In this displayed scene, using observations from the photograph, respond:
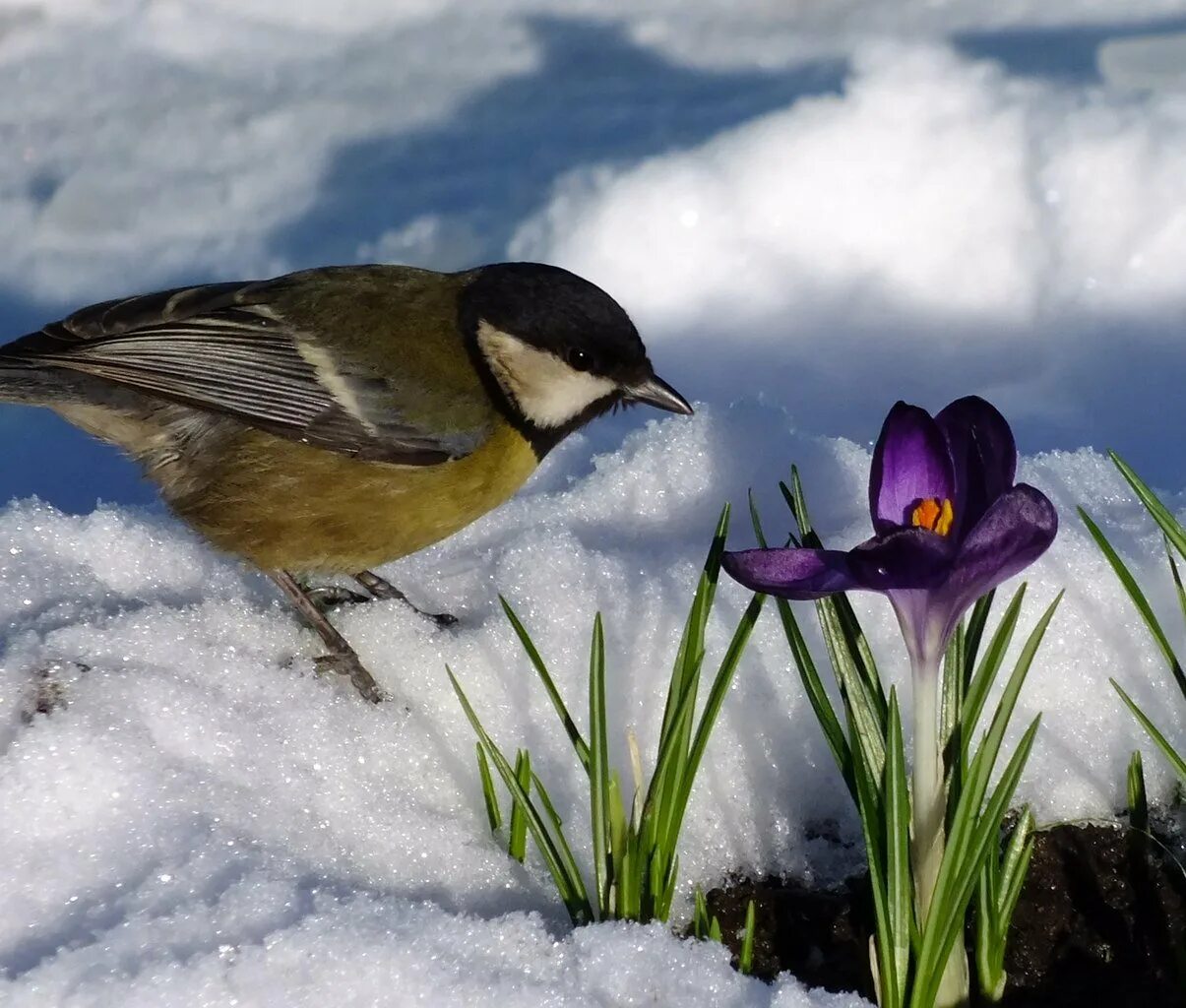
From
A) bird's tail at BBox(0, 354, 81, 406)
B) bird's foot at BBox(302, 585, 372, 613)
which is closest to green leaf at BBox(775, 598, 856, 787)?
bird's foot at BBox(302, 585, 372, 613)

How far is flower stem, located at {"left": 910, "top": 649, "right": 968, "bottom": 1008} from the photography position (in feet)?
4.80

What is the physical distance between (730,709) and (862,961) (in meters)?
0.47

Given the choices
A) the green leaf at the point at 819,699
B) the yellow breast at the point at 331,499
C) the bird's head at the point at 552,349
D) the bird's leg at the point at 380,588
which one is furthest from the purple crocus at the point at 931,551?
the bird's leg at the point at 380,588

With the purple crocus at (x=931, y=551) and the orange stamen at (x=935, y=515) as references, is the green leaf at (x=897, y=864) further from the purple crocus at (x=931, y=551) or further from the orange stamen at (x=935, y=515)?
the orange stamen at (x=935, y=515)

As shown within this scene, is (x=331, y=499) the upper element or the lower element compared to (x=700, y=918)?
upper

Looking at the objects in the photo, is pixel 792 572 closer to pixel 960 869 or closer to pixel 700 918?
pixel 960 869

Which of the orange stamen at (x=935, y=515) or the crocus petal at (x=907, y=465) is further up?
the crocus petal at (x=907, y=465)

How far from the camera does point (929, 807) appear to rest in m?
1.51

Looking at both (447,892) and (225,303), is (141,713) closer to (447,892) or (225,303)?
(447,892)

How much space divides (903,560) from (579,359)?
1164mm

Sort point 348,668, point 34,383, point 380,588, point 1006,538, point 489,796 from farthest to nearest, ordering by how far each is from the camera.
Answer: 1. point 380,588
2. point 34,383
3. point 348,668
4. point 489,796
5. point 1006,538

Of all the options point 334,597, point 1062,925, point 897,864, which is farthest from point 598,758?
point 334,597

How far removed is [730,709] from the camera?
2.13 meters

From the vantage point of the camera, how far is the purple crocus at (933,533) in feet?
4.32
